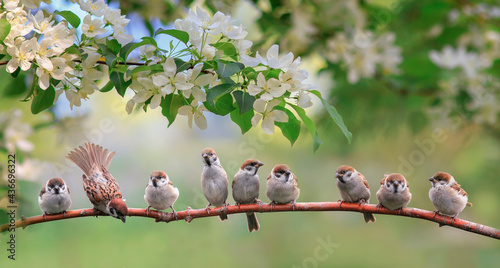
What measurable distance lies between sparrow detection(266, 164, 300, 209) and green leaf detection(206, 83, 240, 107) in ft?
0.55

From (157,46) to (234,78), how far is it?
0.42ft

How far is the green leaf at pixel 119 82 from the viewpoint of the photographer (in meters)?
0.81

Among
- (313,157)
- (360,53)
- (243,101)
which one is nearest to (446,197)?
(243,101)

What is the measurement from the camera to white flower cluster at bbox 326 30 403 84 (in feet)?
7.25

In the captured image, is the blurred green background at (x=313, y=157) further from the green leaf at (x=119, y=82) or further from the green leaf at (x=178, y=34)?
the green leaf at (x=178, y=34)

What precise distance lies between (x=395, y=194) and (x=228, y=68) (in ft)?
1.00

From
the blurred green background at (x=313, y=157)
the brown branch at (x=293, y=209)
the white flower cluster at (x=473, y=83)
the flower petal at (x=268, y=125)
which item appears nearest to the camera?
the brown branch at (x=293, y=209)

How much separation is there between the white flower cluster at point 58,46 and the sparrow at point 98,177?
105 mm

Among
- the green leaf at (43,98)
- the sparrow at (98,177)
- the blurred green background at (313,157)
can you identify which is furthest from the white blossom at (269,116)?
the blurred green background at (313,157)

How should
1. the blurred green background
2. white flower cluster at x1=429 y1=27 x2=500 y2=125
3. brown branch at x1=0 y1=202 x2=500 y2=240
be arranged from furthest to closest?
1. white flower cluster at x1=429 y1=27 x2=500 y2=125
2. the blurred green background
3. brown branch at x1=0 y1=202 x2=500 y2=240

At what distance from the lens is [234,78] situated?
32.8 inches

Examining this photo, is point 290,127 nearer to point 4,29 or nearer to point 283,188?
point 283,188

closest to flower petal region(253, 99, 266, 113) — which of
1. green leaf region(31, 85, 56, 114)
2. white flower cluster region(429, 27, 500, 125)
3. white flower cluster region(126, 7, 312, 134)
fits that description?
white flower cluster region(126, 7, 312, 134)

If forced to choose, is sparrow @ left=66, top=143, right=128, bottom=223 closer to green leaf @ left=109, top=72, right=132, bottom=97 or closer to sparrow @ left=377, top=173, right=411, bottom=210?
green leaf @ left=109, top=72, right=132, bottom=97
